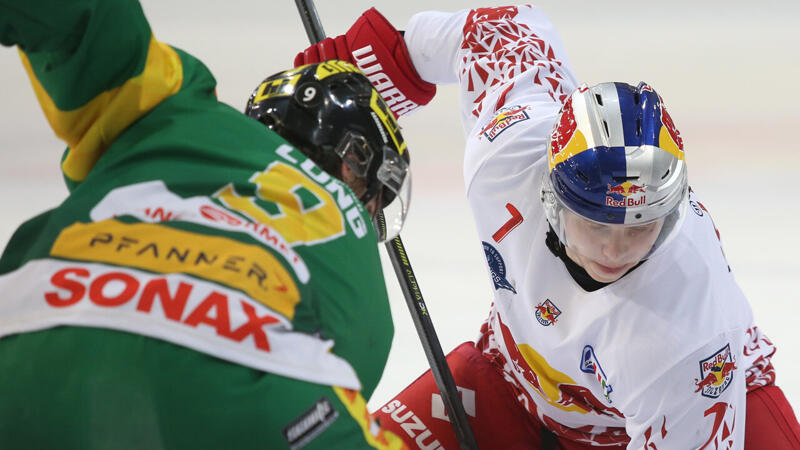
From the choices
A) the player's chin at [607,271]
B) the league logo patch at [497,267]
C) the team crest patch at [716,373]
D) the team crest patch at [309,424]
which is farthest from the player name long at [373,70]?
the team crest patch at [309,424]

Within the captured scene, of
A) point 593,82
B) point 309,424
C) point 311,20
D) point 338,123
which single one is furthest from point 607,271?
point 593,82

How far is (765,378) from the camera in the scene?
2.21m

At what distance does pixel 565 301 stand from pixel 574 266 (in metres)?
0.08

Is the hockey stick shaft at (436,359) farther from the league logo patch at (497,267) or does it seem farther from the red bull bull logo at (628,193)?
the red bull bull logo at (628,193)

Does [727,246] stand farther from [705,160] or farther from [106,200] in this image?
[106,200]

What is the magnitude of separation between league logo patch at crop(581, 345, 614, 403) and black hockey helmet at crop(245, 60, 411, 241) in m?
0.50

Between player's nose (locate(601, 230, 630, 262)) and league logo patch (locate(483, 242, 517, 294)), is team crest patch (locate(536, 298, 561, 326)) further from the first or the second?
player's nose (locate(601, 230, 630, 262))

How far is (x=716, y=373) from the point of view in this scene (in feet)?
5.71

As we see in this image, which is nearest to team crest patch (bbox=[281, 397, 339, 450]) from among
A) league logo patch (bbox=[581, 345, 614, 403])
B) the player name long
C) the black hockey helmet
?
the black hockey helmet

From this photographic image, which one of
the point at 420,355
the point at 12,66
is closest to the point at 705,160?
the point at 420,355

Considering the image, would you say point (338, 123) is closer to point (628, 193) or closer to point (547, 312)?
point (628, 193)

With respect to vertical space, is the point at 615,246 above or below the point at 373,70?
below

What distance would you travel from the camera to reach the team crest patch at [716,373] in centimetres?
173

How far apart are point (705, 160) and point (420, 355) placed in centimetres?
142
